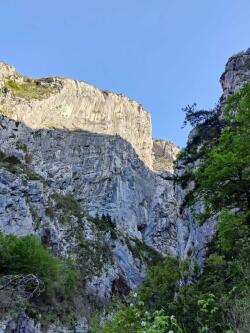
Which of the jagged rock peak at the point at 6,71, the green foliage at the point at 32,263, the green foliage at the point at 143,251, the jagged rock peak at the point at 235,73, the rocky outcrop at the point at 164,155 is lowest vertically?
the green foliage at the point at 32,263

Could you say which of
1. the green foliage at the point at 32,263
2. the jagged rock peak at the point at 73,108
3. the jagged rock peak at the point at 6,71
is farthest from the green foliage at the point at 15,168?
the jagged rock peak at the point at 6,71

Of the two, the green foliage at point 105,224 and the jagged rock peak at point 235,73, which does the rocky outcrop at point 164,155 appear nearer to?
the green foliage at point 105,224

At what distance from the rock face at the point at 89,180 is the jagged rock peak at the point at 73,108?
291mm

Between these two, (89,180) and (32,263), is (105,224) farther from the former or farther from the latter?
(32,263)

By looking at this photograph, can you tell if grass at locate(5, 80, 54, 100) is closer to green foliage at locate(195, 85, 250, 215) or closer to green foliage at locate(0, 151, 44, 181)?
green foliage at locate(0, 151, 44, 181)

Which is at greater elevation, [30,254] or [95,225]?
[95,225]

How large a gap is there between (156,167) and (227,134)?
108656mm

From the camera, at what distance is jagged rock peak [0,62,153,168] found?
99000 millimetres

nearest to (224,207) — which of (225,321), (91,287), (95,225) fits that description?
(225,321)

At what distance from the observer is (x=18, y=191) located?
66062mm

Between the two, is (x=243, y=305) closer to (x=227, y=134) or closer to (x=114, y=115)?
(x=227, y=134)

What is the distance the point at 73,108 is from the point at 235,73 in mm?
72583

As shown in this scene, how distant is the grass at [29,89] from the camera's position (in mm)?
103125

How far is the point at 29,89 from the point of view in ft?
359
